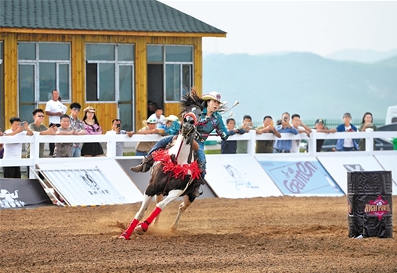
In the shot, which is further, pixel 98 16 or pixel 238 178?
pixel 98 16

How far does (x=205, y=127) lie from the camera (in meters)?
12.0

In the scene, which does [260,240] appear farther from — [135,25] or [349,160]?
[135,25]

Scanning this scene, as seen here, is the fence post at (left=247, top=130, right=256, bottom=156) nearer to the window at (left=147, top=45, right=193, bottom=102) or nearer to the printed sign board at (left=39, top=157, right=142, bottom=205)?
the printed sign board at (left=39, top=157, right=142, bottom=205)

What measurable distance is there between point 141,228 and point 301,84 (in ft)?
367

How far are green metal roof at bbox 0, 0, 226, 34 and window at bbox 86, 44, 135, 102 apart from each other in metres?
0.71

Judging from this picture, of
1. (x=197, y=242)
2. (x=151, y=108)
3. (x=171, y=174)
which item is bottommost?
(x=197, y=242)

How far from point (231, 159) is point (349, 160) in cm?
309

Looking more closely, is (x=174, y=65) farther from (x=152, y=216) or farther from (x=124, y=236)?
(x=124, y=236)

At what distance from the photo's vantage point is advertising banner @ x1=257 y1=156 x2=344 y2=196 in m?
17.5

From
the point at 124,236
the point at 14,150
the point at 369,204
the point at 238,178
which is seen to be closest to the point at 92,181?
the point at 14,150

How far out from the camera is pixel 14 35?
22.6m

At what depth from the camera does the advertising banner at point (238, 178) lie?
661 inches

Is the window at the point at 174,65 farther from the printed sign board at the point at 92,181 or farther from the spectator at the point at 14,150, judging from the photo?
the spectator at the point at 14,150

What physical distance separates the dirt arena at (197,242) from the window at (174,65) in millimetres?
10187
